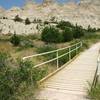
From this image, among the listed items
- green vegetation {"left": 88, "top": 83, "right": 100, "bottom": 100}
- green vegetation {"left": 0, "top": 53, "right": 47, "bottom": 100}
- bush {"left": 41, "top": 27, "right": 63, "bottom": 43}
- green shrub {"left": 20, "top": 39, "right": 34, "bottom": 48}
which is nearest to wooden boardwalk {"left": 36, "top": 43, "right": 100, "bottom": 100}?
green vegetation {"left": 88, "top": 83, "right": 100, "bottom": 100}

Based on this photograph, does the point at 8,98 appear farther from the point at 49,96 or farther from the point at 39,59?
the point at 39,59

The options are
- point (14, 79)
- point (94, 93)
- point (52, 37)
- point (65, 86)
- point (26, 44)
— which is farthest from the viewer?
point (52, 37)

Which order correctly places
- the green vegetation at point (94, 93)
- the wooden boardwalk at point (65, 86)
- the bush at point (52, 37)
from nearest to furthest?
the green vegetation at point (94, 93) → the wooden boardwalk at point (65, 86) → the bush at point (52, 37)

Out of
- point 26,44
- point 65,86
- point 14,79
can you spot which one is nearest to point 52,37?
point 26,44

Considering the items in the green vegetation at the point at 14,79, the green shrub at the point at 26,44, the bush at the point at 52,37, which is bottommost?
the green shrub at the point at 26,44

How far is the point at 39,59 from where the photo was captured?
2222 centimetres

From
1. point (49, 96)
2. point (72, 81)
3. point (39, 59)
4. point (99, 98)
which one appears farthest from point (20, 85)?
point (39, 59)

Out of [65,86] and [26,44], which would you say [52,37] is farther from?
[65,86]

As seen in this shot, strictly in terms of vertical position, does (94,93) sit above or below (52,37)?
above

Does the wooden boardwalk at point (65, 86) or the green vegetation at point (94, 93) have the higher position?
the green vegetation at point (94, 93)

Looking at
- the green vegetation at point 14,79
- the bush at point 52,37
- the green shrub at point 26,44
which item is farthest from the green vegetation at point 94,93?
the bush at point 52,37

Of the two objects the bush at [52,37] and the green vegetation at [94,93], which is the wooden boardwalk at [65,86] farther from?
the bush at [52,37]

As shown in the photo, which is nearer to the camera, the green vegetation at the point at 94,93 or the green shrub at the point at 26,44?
the green vegetation at the point at 94,93

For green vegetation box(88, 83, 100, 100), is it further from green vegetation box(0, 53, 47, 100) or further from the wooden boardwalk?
green vegetation box(0, 53, 47, 100)
